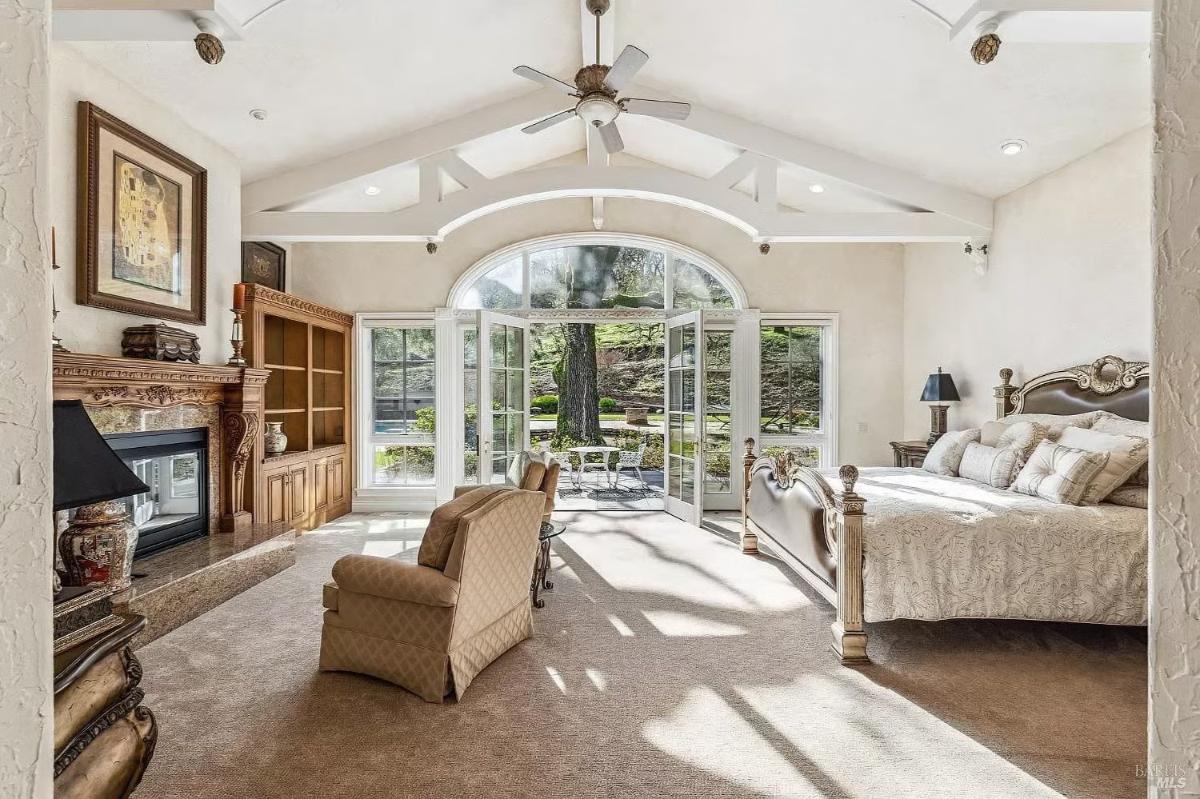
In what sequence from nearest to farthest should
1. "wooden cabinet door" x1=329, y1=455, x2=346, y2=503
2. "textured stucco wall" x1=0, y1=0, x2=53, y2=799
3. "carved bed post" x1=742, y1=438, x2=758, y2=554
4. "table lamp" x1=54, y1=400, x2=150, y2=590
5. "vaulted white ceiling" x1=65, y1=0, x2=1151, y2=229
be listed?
"textured stucco wall" x1=0, y1=0, x2=53, y2=799 < "table lamp" x1=54, y1=400, x2=150, y2=590 < "vaulted white ceiling" x1=65, y1=0, x2=1151, y2=229 < "carved bed post" x1=742, y1=438, x2=758, y2=554 < "wooden cabinet door" x1=329, y1=455, x2=346, y2=503

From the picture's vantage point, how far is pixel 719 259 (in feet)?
21.0

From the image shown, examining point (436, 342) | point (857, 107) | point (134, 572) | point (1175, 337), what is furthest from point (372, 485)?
point (1175, 337)

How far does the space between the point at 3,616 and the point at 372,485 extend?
6271 mm

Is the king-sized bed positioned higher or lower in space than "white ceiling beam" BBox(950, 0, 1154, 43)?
lower

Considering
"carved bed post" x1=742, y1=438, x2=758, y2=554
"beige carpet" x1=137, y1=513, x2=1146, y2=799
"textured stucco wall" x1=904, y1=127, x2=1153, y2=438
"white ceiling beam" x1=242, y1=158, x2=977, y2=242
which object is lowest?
"beige carpet" x1=137, y1=513, x2=1146, y2=799

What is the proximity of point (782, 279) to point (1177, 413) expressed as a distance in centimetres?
610

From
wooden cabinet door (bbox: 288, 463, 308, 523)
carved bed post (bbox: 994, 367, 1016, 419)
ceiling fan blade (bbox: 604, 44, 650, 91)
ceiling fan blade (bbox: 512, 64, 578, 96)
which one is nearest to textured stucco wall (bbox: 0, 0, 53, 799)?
ceiling fan blade (bbox: 604, 44, 650, 91)

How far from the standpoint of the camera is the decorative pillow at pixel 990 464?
11.8 feet

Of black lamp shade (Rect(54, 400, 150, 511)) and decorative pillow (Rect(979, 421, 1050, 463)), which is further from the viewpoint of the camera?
decorative pillow (Rect(979, 421, 1050, 463))

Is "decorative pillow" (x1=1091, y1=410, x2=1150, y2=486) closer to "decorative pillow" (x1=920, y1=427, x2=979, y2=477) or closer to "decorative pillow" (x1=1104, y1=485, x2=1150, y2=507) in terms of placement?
"decorative pillow" (x1=1104, y1=485, x2=1150, y2=507)

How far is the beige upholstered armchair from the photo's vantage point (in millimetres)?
2469

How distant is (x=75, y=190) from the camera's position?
3.13m

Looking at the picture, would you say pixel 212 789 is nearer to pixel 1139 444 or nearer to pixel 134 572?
pixel 134 572

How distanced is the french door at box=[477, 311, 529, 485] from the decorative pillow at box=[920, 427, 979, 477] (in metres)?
3.45
